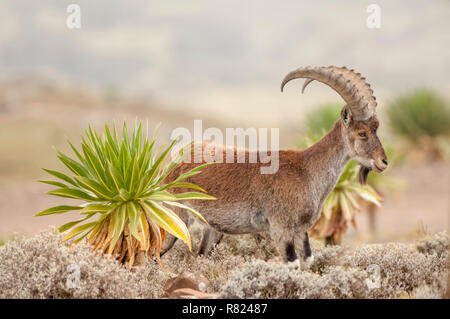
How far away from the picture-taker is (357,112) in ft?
20.9

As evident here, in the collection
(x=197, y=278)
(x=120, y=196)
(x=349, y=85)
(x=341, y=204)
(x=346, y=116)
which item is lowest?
(x=197, y=278)

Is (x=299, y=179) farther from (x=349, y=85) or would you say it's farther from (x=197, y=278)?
(x=197, y=278)

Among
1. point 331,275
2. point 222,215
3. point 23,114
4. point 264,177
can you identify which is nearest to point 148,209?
point 222,215

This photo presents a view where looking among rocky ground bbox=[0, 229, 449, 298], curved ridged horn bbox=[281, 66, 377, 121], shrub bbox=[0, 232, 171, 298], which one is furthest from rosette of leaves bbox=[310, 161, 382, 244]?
shrub bbox=[0, 232, 171, 298]

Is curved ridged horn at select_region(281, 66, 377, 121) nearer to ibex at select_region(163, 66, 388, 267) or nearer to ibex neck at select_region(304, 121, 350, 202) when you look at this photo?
ibex at select_region(163, 66, 388, 267)

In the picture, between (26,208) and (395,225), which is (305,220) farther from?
(26,208)

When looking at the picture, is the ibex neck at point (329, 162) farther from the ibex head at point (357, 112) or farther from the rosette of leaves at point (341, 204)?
the rosette of leaves at point (341, 204)

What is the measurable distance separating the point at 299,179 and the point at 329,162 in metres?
0.45

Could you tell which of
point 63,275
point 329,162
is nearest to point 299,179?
point 329,162

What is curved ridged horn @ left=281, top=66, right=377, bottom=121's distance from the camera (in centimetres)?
626

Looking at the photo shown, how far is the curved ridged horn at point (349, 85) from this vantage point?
6.26 metres

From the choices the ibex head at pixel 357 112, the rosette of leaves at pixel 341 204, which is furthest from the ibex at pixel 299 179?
the rosette of leaves at pixel 341 204

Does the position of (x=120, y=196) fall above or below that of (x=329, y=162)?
below
